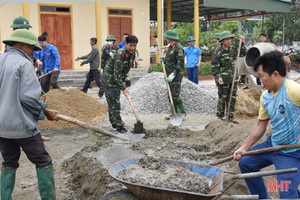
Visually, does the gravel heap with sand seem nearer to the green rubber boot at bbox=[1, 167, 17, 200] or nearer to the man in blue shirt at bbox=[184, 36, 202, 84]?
the man in blue shirt at bbox=[184, 36, 202, 84]

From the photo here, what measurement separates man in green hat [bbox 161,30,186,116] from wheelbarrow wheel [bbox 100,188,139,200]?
14.1 feet

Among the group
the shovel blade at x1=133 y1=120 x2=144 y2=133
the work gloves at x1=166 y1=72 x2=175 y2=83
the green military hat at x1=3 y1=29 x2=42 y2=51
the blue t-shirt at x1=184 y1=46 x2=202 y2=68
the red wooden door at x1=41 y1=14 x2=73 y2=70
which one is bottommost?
the shovel blade at x1=133 y1=120 x2=144 y2=133

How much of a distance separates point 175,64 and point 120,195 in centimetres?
475

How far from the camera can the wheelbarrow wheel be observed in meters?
3.02

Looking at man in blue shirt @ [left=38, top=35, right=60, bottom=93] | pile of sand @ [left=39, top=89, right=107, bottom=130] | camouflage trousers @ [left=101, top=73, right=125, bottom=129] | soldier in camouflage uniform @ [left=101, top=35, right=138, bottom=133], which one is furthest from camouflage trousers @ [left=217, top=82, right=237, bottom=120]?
man in blue shirt @ [left=38, top=35, right=60, bottom=93]

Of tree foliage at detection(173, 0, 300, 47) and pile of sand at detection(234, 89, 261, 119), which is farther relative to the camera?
tree foliage at detection(173, 0, 300, 47)

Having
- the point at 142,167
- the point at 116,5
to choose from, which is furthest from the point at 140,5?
the point at 142,167

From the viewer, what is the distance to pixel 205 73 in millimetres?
16500

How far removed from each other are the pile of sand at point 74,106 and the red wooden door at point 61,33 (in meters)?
6.37

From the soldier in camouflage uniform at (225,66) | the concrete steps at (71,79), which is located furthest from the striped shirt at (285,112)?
the concrete steps at (71,79)

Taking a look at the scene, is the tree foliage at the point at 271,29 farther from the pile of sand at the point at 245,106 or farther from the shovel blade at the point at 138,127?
the shovel blade at the point at 138,127

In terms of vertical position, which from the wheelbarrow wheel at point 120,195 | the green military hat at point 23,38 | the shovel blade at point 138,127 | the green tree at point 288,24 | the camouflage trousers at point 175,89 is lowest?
the shovel blade at point 138,127

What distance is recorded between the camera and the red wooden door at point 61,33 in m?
14.0

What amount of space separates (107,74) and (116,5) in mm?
9937
